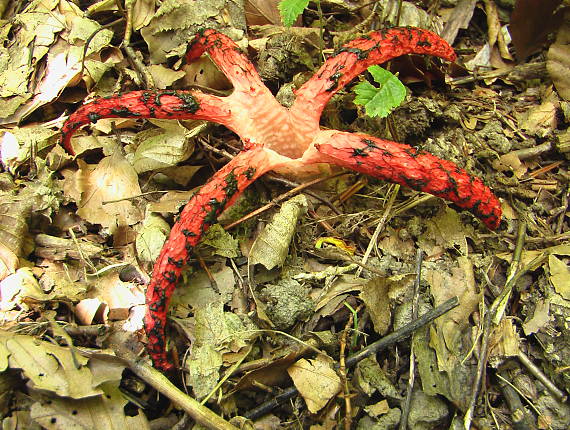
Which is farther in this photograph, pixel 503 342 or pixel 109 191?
pixel 109 191

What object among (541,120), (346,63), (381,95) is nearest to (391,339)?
(381,95)

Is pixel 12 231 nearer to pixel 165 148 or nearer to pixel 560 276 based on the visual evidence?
pixel 165 148

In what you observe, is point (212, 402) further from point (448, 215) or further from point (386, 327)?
point (448, 215)

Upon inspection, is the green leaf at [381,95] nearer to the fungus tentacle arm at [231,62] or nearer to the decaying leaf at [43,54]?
the fungus tentacle arm at [231,62]

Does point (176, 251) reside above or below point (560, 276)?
above

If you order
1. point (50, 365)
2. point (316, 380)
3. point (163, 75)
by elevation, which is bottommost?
point (316, 380)
